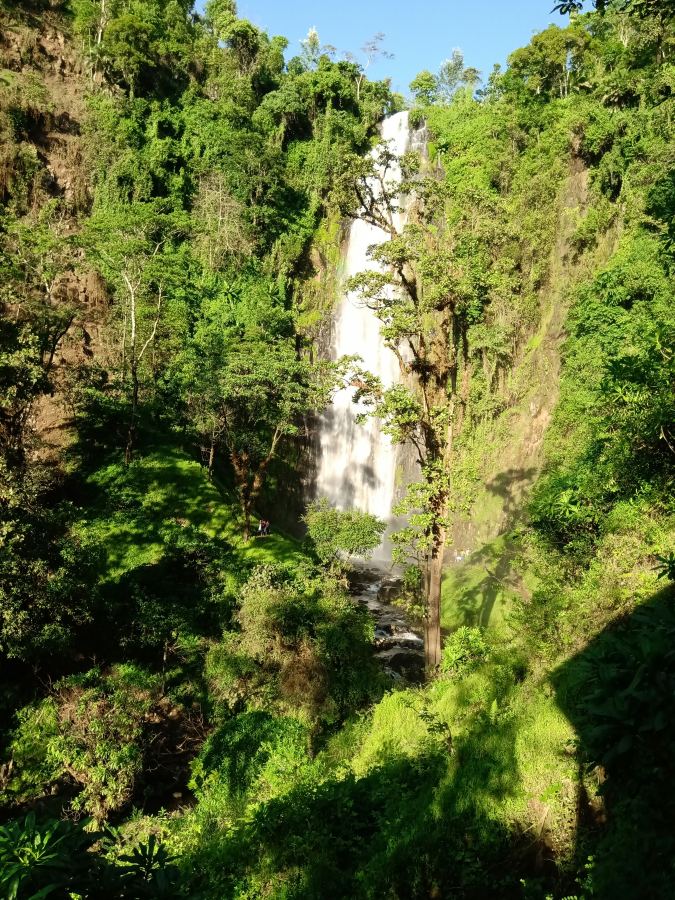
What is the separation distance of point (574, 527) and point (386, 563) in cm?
2029

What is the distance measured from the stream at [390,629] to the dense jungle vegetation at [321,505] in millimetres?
1602

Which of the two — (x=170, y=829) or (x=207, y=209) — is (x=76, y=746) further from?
(x=207, y=209)

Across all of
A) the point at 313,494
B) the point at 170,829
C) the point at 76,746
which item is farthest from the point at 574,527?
the point at 313,494

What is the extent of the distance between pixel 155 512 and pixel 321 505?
5.88 metres

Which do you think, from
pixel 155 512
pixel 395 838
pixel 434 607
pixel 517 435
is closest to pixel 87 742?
pixel 434 607

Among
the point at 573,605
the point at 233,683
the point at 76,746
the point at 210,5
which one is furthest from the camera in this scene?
the point at 210,5

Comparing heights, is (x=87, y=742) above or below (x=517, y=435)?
below

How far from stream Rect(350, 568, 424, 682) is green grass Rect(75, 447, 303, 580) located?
13.7ft

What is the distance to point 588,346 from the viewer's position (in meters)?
17.3

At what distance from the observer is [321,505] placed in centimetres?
2050

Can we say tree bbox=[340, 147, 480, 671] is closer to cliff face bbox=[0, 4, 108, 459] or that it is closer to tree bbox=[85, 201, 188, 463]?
tree bbox=[85, 201, 188, 463]

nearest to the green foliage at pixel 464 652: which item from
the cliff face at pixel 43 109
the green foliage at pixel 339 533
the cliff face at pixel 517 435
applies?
the green foliage at pixel 339 533

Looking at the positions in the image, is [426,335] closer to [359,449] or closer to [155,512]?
[155,512]

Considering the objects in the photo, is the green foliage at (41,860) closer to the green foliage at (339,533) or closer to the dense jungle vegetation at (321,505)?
the dense jungle vegetation at (321,505)
